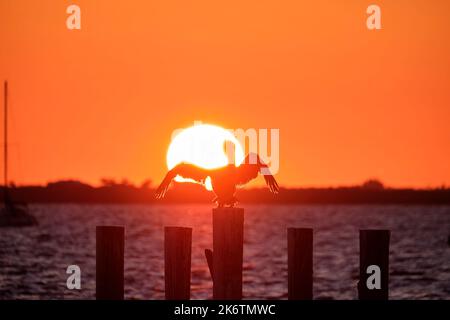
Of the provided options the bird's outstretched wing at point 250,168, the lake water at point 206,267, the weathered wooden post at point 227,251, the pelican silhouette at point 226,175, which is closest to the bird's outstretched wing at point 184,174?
the pelican silhouette at point 226,175

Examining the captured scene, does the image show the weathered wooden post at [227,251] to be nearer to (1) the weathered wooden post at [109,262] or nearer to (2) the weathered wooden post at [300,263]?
(2) the weathered wooden post at [300,263]

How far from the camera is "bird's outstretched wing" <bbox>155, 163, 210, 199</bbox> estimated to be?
46.7 ft

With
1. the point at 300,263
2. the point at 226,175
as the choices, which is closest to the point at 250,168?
the point at 226,175

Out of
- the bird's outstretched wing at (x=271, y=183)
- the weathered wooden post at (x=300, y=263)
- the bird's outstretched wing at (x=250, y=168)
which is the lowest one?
the weathered wooden post at (x=300, y=263)

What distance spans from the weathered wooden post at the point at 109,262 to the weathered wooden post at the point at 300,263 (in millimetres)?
2215

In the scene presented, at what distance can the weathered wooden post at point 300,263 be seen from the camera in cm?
1429

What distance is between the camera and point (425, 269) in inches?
2601

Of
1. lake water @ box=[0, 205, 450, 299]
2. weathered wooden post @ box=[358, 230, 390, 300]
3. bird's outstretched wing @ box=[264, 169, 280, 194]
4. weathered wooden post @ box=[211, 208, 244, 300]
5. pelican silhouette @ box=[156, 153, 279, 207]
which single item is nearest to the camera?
weathered wooden post @ box=[211, 208, 244, 300]

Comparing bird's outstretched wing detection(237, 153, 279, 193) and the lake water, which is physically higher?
bird's outstretched wing detection(237, 153, 279, 193)

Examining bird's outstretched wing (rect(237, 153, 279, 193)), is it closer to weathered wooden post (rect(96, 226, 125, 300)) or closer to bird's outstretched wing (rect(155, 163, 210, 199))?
bird's outstretched wing (rect(155, 163, 210, 199))

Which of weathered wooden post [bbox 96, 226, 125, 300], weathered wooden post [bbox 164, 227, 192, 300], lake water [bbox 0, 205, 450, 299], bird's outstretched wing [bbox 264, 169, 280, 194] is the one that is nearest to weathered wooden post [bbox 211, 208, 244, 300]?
weathered wooden post [bbox 164, 227, 192, 300]

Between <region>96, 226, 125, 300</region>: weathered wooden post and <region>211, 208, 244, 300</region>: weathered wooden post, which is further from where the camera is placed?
<region>96, 226, 125, 300</region>: weathered wooden post

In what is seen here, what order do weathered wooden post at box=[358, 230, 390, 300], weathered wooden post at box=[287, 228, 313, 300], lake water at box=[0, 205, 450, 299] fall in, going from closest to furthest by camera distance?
1. weathered wooden post at box=[358, 230, 390, 300]
2. weathered wooden post at box=[287, 228, 313, 300]
3. lake water at box=[0, 205, 450, 299]
